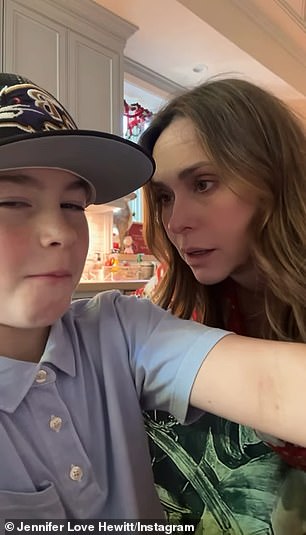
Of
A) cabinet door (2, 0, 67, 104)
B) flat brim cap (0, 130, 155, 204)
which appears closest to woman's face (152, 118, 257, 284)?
flat brim cap (0, 130, 155, 204)

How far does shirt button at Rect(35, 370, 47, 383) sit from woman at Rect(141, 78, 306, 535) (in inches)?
10.3

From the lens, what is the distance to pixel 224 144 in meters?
0.86

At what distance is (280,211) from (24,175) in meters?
0.52

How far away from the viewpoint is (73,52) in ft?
8.45

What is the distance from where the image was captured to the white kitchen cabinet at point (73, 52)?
2.31 meters

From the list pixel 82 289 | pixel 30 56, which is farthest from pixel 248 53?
pixel 82 289

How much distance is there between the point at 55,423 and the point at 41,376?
0.05 meters

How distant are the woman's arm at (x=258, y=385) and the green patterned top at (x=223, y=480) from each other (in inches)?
8.7

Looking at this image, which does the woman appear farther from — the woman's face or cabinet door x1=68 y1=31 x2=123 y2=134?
cabinet door x1=68 y1=31 x2=123 y2=134

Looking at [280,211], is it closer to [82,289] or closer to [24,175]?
[24,175]

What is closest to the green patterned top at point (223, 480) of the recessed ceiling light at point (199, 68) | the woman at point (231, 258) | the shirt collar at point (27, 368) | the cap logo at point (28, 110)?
the woman at point (231, 258)

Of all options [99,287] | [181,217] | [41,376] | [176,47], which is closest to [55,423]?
[41,376]

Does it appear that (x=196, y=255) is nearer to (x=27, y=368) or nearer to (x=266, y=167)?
(x=266, y=167)

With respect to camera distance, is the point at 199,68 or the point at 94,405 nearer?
the point at 94,405
